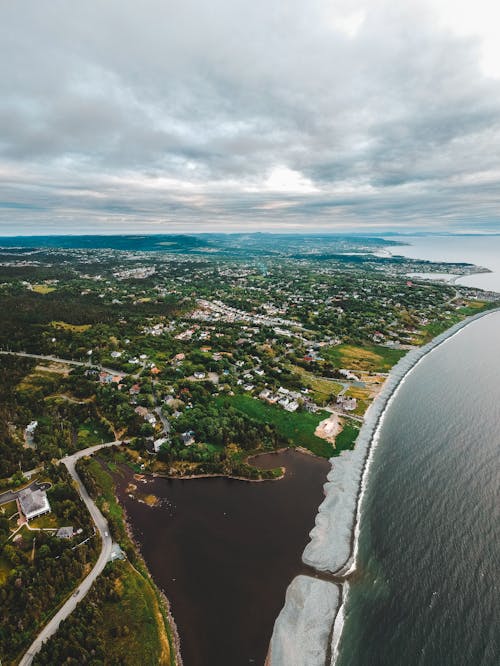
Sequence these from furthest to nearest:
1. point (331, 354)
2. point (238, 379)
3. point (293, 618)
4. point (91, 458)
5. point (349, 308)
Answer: point (349, 308), point (331, 354), point (238, 379), point (91, 458), point (293, 618)

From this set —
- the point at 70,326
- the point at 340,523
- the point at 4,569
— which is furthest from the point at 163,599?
the point at 70,326

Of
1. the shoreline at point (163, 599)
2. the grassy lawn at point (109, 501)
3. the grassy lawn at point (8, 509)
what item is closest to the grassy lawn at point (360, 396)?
the shoreline at point (163, 599)

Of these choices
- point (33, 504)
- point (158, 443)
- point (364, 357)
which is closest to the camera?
A: point (33, 504)

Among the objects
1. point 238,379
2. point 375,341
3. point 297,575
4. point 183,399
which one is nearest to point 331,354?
point 375,341

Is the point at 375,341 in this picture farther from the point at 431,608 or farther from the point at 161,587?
the point at 161,587

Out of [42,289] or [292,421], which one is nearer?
[292,421]

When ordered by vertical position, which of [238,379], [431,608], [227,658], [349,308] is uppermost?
[349,308]

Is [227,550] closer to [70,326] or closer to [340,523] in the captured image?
[340,523]

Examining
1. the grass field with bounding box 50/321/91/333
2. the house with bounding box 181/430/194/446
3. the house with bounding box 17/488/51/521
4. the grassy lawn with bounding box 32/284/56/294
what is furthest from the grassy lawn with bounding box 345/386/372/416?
the grassy lawn with bounding box 32/284/56/294
